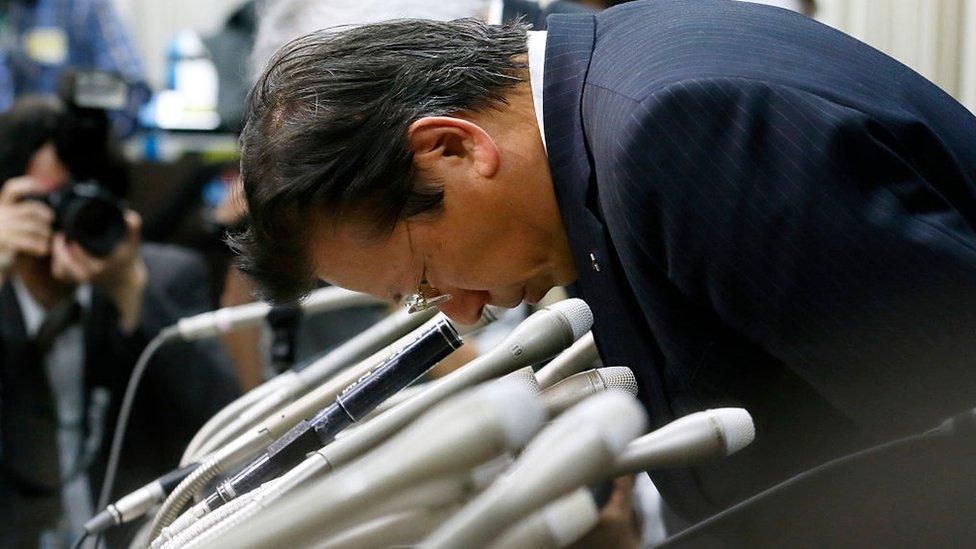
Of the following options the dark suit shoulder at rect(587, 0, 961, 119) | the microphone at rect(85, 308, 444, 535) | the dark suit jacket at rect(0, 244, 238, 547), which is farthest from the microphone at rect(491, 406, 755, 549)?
the dark suit jacket at rect(0, 244, 238, 547)

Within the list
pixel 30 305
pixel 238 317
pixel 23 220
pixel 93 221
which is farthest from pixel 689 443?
pixel 30 305

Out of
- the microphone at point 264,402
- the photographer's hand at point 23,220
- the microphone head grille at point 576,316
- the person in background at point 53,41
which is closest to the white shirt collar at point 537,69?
the microphone head grille at point 576,316

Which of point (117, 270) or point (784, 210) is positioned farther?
point (117, 270)

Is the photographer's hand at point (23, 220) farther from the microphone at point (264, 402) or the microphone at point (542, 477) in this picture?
the microphone at point (542, 477)

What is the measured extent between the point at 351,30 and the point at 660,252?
0.33 meters

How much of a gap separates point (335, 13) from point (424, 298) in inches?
31.1

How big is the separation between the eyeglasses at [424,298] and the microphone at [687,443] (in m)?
0.41

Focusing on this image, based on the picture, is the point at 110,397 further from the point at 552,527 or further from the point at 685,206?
the point at 552,527

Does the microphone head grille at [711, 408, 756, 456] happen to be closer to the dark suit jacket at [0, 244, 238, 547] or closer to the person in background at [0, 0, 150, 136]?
the dark suit jacket at [0, 244, 238, 547]

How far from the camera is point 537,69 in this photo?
1.04 meters

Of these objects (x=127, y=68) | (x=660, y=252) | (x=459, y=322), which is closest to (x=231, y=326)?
(x=459, y=322)

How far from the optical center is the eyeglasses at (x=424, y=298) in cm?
112

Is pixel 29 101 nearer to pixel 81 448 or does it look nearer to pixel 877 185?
pixel 81 448

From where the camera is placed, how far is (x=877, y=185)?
830 mm
